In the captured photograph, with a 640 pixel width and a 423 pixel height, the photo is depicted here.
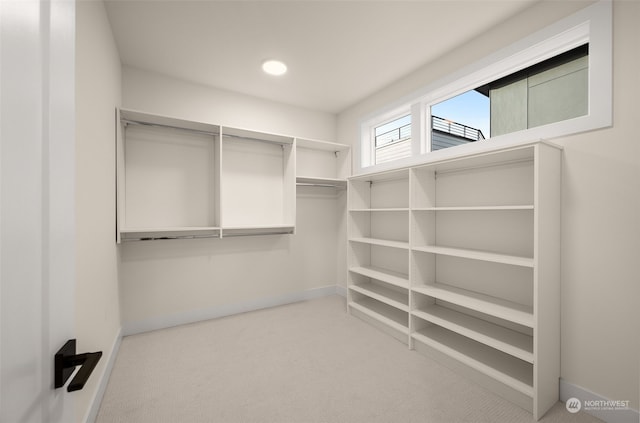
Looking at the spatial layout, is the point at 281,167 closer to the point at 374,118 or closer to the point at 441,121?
the point at 374,118

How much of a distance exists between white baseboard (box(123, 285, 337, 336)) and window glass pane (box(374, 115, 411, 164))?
1.98 metres

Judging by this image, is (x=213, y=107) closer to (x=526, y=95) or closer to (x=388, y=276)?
(x=388, y=276)

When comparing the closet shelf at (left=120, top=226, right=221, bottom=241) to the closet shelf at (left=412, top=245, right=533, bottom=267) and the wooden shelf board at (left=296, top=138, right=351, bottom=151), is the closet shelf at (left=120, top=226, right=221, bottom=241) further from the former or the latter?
the closet shelf at (left=412, top=245, right=533, bottom=267)

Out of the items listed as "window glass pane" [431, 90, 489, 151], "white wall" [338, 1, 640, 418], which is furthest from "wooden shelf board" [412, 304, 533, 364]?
"window glass pane" [431, 90, 489, 151]

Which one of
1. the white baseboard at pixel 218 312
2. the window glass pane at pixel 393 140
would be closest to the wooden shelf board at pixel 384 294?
the white baseboard at pixel 218 312

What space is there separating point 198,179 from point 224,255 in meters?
0.91

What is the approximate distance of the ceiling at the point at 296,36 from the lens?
6.35 ft

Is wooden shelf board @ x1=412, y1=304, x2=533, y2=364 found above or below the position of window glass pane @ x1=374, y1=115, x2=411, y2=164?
below

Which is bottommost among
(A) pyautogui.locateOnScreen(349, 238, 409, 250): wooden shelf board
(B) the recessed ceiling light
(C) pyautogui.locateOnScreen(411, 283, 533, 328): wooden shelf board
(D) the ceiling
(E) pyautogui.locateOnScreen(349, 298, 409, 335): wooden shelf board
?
(E) pyautogui.locateOnScreen(349, 298, 409, 335): wooden shelf board

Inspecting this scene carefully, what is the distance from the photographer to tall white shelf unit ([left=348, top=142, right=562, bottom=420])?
164 cm

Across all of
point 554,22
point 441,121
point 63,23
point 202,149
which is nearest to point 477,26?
point 554,22

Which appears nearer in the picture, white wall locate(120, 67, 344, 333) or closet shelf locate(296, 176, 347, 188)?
white wall locate(120, 67, 344, 333)

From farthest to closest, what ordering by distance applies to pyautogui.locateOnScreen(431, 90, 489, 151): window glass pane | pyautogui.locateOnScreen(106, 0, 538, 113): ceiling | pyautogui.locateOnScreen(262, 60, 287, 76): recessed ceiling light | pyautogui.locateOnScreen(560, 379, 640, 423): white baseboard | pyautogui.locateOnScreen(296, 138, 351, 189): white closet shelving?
pyautogui.locateOnScreen(296, 138, 351, 189): white closet shelving → pyautogui.locateOnScreen(262, 60, 287, 76): recessed ceiling light → pyautogui.locateOnScreen(431, 90, 489, 151): window glass pane → pyautogui.locateOnScreen(106, 0, 538, 113): ceiling → pyautogui.locateOnScreen(560, 379, 640, 423): white baseboard

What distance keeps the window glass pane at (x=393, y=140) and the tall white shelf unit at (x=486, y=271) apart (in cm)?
39
